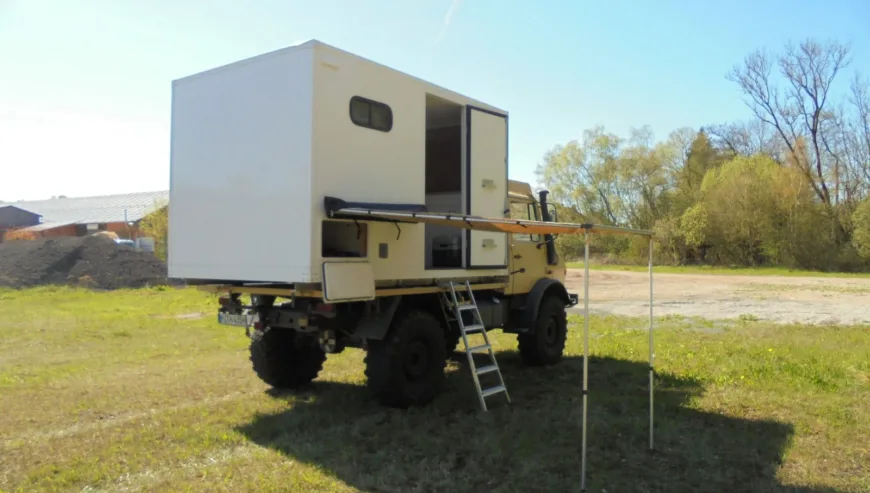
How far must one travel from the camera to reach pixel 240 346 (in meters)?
10.4

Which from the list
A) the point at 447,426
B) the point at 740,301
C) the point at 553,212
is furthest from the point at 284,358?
the point at 740,301

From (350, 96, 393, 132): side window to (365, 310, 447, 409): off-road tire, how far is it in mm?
1945

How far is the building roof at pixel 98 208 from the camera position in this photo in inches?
1842

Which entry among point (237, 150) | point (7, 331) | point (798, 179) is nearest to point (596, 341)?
point (237, 150)

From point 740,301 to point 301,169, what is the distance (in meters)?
16.3

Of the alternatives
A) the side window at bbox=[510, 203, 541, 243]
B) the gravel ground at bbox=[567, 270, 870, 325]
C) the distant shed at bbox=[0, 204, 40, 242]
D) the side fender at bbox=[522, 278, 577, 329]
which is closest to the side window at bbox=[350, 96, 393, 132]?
the side window at bbox=[510, 203, 541, 243]

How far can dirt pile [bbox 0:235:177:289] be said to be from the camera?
892 inches

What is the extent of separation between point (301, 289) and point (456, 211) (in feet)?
11.3

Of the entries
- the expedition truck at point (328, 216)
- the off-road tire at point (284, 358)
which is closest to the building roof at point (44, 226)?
the off-road tire at point (284, 358)

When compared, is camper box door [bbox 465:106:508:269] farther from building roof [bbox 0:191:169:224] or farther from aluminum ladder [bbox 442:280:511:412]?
building roof [bbox 0:191:169:224]

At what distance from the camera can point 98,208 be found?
5034cm

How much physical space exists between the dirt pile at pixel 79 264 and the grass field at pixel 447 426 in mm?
14147

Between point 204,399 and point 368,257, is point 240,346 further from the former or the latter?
point 368,257

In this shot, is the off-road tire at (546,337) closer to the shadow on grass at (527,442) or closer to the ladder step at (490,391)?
the shadow on grass at (527,442)
